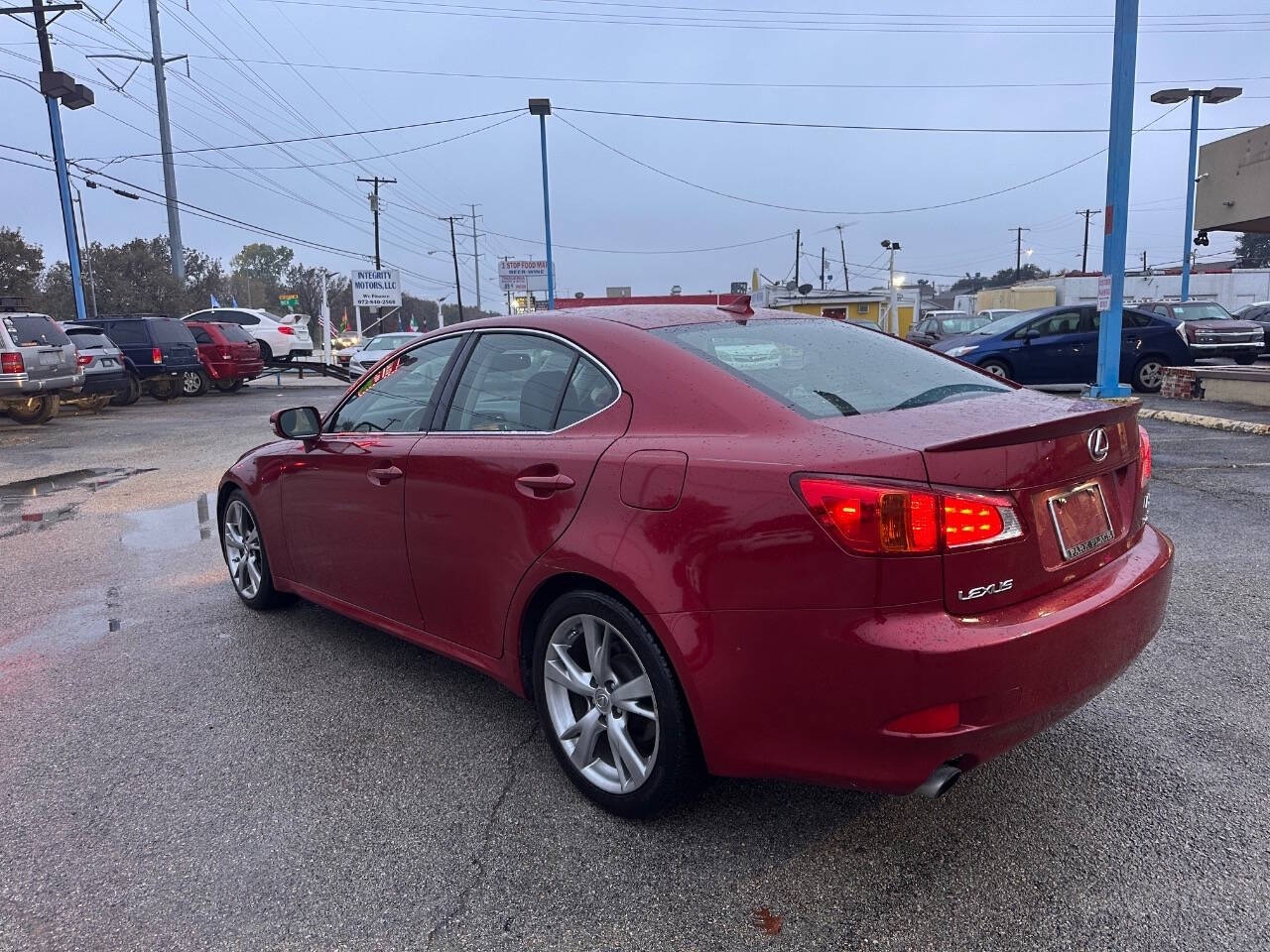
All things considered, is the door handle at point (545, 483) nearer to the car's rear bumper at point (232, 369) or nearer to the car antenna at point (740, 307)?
the car antenna at point (740, 307)

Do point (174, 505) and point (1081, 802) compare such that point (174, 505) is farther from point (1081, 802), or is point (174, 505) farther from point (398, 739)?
point (1081, 802)

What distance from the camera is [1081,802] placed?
2.85 meters

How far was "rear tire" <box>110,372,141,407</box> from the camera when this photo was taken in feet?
63.9

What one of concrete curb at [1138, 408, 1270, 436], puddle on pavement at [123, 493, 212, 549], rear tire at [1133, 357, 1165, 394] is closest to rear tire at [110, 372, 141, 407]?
puddle on pavement at [123, 493, 212, 549]

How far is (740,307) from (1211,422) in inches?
408

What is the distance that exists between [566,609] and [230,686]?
6.52 ft

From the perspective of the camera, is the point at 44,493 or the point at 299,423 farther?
the point at 44,493

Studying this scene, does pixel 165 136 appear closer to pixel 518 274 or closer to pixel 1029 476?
pixel 518 274

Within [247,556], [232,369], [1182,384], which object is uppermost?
[232,369]

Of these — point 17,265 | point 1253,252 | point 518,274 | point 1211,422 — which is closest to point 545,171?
point 518,274

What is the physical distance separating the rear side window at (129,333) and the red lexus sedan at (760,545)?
18.8 m

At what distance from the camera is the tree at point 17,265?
51438mm

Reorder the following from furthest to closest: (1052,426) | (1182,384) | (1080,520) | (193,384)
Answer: (193,384), (1182,384), (1080,520), (1052,426)

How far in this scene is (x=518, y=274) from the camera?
138 ft
